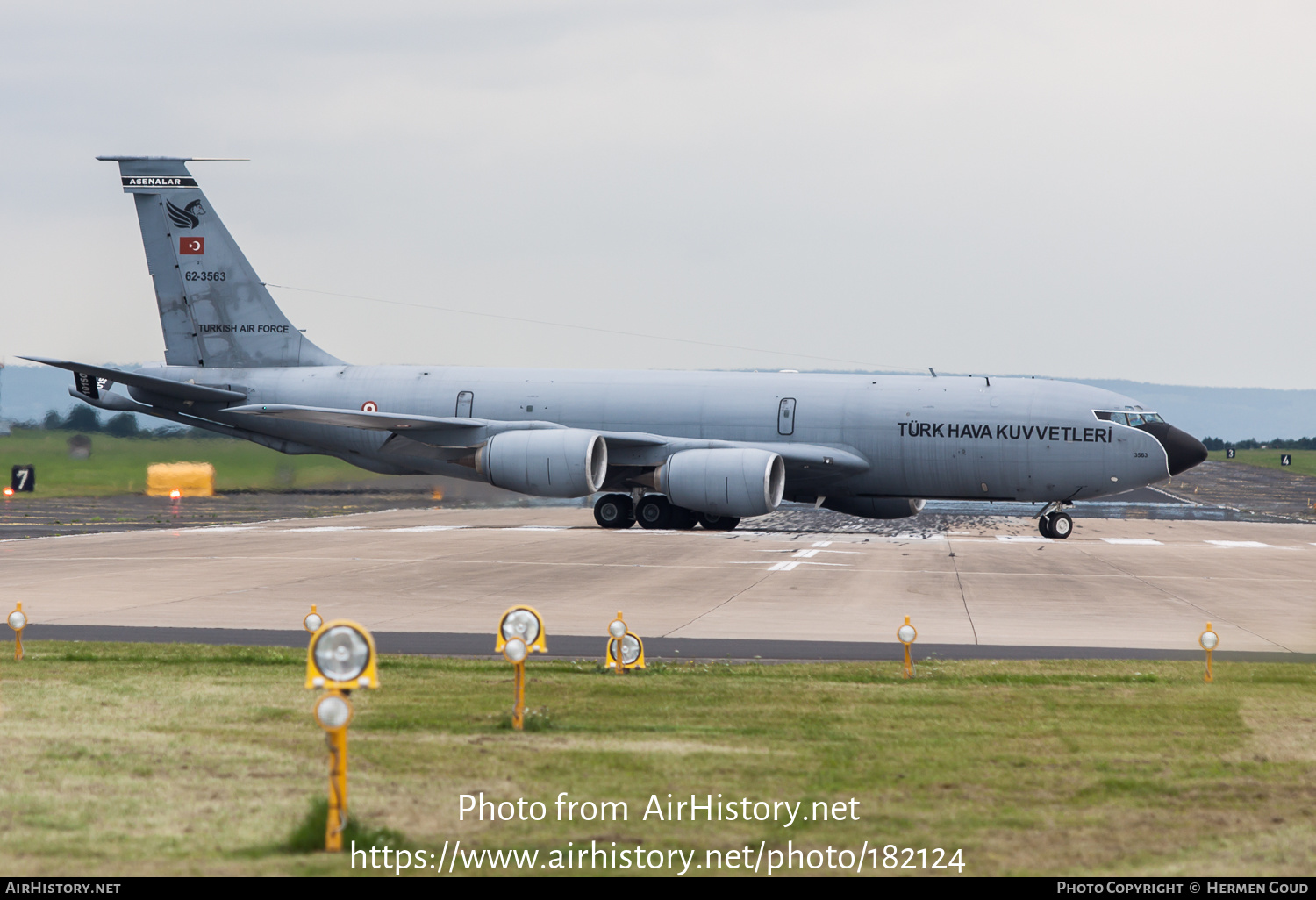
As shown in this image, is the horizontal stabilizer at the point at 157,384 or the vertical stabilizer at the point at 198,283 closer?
the horizontal stabilizer at the point at 157,384

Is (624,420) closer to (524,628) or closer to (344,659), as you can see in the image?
(524,628)

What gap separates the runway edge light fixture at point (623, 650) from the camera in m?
13.0

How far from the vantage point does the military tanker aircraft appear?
109 ft

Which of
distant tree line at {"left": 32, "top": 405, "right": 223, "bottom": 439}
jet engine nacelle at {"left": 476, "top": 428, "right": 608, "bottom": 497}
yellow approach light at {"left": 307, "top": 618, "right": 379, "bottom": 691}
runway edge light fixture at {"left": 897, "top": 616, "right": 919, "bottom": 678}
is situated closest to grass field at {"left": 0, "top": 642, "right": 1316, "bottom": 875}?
runway edge light fixture at {"left": 897, "top": 616, "right": 919, "bottom": 678}

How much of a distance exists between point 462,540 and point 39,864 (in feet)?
87.6

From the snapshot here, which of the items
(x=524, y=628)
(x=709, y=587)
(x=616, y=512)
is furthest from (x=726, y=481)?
(x=524, y=628)

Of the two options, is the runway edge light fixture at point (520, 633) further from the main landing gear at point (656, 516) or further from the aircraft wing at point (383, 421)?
the main landing gear at point (656, 516)

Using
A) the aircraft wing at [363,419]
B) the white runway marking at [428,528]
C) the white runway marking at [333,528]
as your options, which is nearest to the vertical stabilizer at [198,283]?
the aircraft wing at [363,419]

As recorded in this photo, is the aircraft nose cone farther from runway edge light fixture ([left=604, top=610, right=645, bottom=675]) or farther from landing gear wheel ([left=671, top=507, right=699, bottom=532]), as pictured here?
runway edge light fixture ([left=604, top=610, right=645, bottom=675])

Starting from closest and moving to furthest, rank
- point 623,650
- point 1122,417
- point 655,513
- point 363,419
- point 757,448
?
point 623,650 < point 1122,417 < point 363,419 < point 757,448 < point 655,513

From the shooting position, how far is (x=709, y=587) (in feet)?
73.2

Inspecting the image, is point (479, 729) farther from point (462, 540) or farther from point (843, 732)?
point (462, 540)

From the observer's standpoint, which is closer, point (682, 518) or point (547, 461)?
point (547, 461)

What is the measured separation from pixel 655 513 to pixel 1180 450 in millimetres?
14691
